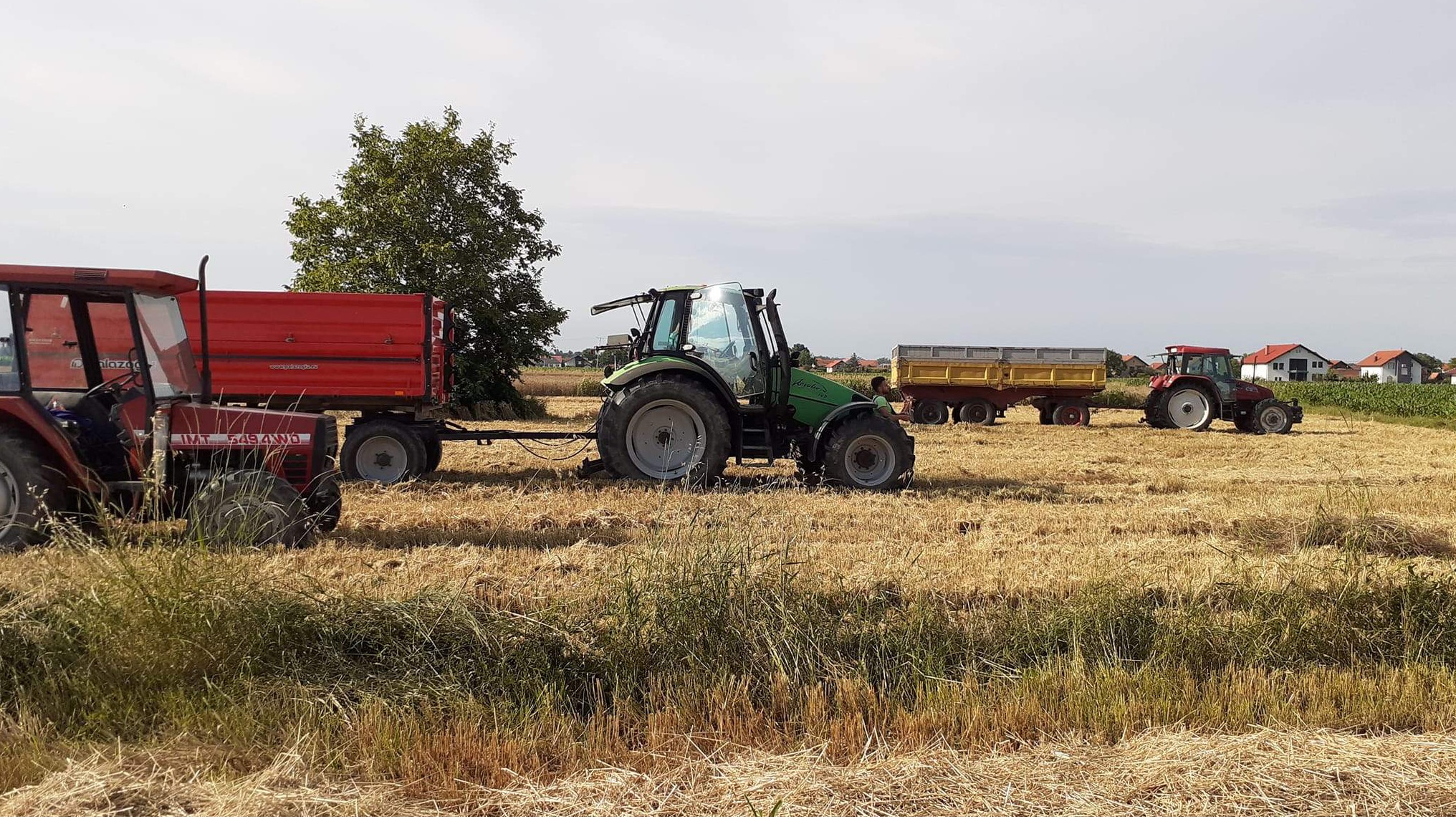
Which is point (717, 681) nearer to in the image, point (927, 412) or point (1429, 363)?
point (927, 412)

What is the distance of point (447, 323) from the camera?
39.9 feet

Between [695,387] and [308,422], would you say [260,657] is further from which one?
[695,387]

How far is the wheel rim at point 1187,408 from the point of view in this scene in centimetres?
2339

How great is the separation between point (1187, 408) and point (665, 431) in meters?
17.4

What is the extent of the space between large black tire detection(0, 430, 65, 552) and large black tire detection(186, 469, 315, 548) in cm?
81

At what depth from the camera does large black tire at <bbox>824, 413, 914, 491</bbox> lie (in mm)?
10359

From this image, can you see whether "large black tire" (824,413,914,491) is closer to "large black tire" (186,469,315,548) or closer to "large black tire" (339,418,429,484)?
"large black tire" (339,418,429,484)

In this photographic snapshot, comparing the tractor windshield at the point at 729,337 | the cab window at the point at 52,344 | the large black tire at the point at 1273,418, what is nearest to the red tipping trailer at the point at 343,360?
the tractor windshield at the point at 729,337

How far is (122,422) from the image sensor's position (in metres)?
6.36

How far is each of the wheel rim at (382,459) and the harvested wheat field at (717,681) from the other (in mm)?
4450

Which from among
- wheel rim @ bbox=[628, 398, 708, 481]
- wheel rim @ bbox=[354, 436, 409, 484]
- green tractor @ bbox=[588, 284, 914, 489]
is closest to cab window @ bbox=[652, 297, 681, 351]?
green tractor @ bbox=[588, 284, 914, 489]

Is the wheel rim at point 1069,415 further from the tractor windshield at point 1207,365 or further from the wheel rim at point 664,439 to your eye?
the wheel rim at point 664,439

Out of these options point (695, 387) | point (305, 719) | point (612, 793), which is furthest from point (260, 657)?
point (695, 387)

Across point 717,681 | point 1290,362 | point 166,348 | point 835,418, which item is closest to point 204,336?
point 166,348
